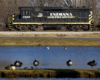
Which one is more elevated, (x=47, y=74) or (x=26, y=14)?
(x=26, y=14)

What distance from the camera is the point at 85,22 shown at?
48656mm

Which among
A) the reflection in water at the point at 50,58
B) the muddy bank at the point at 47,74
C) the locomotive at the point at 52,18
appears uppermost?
the locomotive at the point at 52,18

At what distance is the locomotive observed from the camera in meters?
48.1

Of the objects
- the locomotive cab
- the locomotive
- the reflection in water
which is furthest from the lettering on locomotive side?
the reflection in water

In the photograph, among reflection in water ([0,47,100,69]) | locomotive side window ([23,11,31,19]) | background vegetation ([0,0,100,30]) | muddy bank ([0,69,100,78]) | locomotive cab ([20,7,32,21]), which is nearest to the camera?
muddy bank ([0,69,100,78])

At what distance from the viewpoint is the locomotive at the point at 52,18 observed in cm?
4806

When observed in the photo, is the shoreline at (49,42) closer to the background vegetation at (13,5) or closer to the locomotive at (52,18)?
the locomotive at (52,18)

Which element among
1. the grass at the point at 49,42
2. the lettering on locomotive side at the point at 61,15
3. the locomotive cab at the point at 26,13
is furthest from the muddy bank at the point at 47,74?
the lettering on locomotive side at the point at 61,15

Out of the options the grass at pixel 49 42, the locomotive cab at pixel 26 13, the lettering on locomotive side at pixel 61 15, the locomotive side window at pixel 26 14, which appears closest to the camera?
the grass at pixel 49 42

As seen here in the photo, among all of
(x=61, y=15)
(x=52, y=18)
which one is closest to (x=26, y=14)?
(x=52, y=18)

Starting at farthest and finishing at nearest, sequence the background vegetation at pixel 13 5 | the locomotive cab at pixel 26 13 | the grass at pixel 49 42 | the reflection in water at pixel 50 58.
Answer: the background vegetation at pixel 13 5 < the locomotive cab at pixel 26 13 < the grass at pixel 49 42 < the reflection in water at pixel 50 58

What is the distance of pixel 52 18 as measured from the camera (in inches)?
1907

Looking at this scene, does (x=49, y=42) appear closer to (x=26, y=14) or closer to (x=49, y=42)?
(x=49, y=42)

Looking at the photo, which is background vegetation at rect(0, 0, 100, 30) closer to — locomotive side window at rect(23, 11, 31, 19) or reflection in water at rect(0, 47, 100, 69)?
locomotive side window at rect(23, 11, 31, 19)
